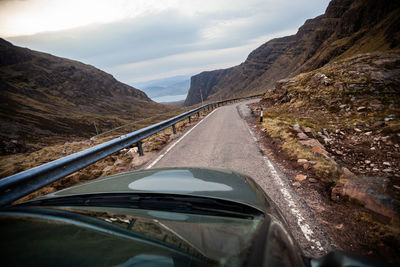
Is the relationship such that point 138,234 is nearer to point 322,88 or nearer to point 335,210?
point 335,210

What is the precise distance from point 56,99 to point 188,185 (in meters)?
138

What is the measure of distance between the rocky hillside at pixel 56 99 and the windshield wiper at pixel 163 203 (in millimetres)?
61064

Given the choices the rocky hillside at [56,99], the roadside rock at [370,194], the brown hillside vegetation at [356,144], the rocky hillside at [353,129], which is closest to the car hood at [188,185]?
the brown hillside vegetation at [356,144]

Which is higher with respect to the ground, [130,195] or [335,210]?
[130,195]

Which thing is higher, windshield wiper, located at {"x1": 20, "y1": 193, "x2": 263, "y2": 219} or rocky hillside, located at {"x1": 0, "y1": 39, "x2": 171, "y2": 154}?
rocky hillside, located at {"x1": 0, "y1": 39, "x2": 171, "y2": 154}

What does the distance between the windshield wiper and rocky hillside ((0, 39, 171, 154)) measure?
61064mm

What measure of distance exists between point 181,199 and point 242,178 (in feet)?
2.21

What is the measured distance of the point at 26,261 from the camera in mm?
805

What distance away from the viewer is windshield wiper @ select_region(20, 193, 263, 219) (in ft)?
4.15

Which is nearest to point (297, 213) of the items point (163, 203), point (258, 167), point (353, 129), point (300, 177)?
point (300, 177)

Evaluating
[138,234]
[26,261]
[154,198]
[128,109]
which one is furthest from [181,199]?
[128,109]

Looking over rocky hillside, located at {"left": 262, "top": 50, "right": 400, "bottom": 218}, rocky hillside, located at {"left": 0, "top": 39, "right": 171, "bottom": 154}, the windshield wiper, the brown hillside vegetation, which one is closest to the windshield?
the windshield wiper

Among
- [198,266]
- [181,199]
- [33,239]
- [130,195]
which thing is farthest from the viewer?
[130,195]

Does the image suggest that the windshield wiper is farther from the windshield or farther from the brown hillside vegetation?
the brown hillside vegetation
